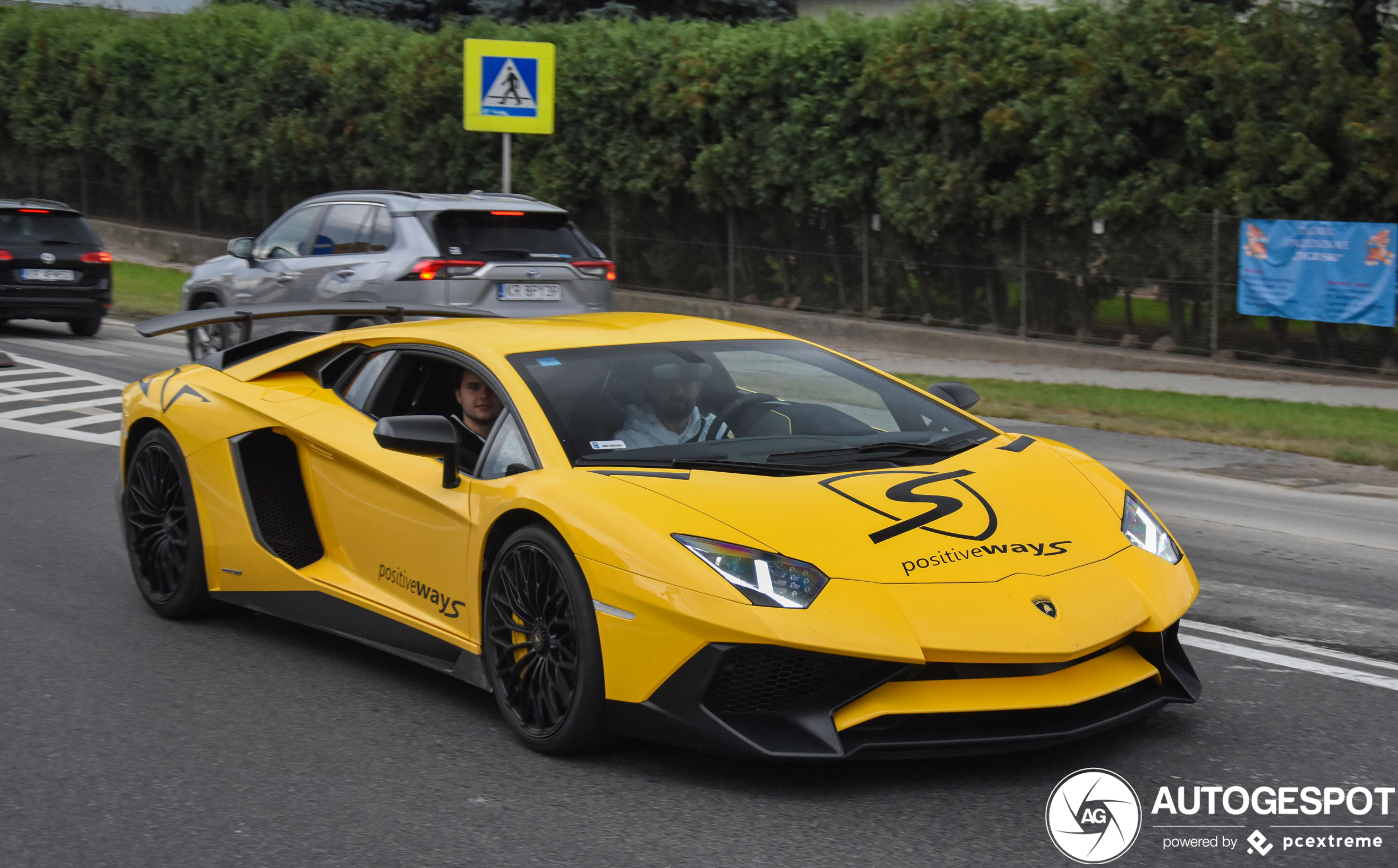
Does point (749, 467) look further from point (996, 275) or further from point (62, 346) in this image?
point (996, 275)

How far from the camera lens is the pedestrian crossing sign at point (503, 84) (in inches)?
664

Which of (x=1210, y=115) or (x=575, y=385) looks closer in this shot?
(x=575, y=385)

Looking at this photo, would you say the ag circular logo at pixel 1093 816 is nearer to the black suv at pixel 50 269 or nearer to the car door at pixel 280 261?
the car door at pixel 280 261

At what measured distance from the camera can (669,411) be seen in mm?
5301

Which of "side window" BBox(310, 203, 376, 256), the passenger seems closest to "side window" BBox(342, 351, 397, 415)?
the passenger

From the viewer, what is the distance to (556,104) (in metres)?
24.2

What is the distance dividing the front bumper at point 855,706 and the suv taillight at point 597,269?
885cm

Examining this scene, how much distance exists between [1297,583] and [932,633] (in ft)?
11.9

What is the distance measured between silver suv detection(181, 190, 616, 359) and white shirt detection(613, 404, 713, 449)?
684cm

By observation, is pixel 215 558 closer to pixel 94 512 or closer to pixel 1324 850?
pixel 94 512

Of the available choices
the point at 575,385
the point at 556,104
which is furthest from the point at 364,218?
the point at 556,104

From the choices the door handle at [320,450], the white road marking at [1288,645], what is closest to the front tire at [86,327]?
the door handle at [320,450]

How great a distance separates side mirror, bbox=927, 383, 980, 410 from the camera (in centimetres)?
604

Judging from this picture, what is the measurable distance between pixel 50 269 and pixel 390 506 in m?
14.6
